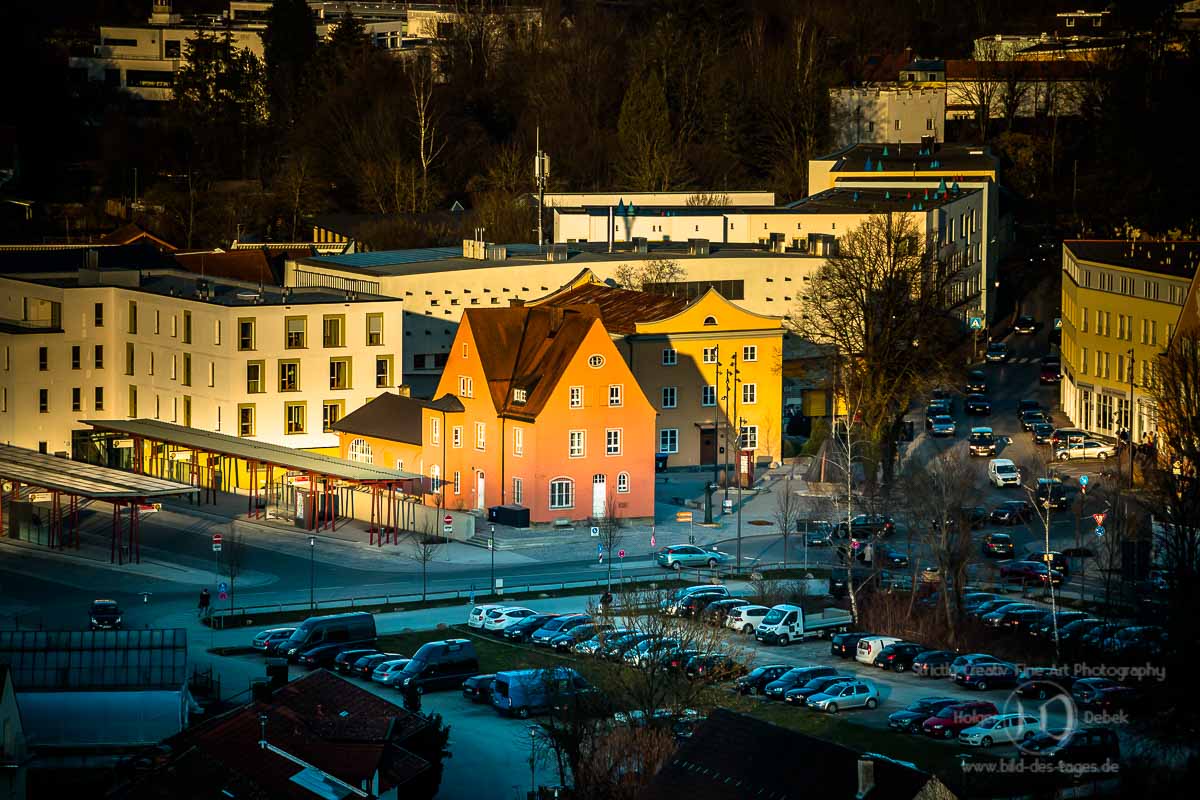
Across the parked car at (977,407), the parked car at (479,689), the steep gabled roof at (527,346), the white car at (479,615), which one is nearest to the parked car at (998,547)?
the steep gabled roof at (527,346)

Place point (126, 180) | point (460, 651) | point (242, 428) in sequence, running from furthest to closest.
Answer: point (126, 180) → point (242, 428) → point (460, 651)

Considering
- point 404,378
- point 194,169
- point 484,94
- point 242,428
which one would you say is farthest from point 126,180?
point 242,428

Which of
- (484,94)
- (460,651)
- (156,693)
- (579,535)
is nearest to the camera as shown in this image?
(156,693)

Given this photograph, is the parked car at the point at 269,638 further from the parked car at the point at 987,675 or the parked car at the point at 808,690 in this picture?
the parked car at the point at 987,675

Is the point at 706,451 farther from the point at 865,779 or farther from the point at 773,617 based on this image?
the point at 865,779

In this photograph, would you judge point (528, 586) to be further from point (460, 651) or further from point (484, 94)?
point (484, 94)

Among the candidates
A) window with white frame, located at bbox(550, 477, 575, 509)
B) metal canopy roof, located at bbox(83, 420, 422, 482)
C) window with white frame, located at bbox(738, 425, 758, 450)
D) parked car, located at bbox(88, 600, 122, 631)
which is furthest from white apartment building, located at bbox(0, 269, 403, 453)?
parked car, located at bbox(88, 600, 122, 631)

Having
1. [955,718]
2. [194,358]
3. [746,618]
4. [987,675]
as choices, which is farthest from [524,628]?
[194,358]
